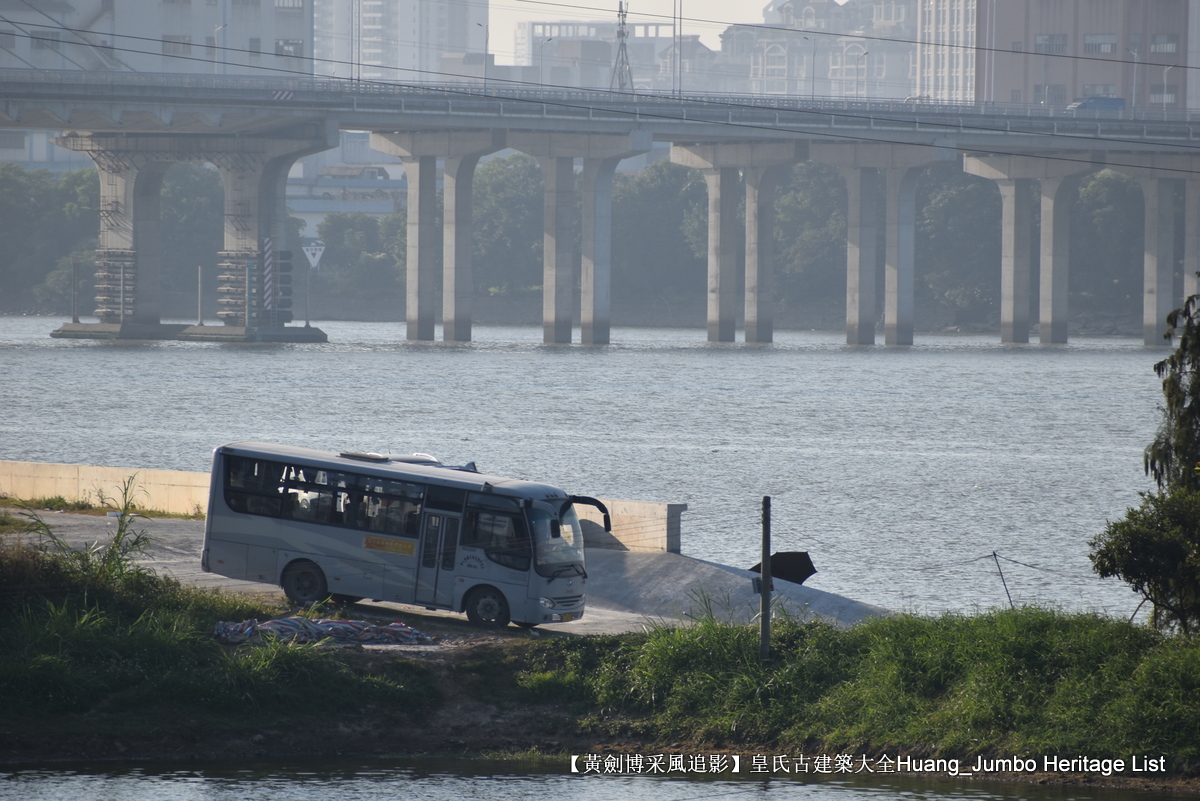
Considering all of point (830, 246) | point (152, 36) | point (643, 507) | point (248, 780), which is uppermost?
point (152, 36)

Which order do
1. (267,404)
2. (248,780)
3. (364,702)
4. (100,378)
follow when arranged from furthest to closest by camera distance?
(100,378), (267,404), (364,702), (248,780)

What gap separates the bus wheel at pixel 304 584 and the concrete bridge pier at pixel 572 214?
95248 millimetres

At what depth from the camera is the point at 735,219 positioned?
452ft

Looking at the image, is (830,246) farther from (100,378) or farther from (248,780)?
(248,780)

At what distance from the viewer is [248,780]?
1961 centimetres

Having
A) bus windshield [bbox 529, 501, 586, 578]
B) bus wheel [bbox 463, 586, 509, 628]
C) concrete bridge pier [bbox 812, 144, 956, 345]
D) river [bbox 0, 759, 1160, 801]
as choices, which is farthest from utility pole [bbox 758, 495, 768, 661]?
concrete bridge pier [bbox 812, 144, 956, 345]

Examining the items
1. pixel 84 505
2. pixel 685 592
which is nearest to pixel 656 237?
pixel 84 505

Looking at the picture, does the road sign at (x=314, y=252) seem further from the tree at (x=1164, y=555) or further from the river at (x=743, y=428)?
the tree at (x=1164, y=555)

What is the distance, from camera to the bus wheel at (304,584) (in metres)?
25.9

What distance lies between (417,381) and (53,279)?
83942mm

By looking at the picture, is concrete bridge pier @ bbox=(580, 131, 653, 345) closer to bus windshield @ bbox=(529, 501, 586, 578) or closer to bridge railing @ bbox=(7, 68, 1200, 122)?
bridge railing @ bbox=(7, 68, 1200, 122)

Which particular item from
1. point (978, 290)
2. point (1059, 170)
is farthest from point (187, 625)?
point (978, 290)

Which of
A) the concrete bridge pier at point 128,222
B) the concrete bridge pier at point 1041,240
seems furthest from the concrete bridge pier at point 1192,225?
the concrete bridge pier at point 128,222

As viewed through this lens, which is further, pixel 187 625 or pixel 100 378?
pixel 100 378
